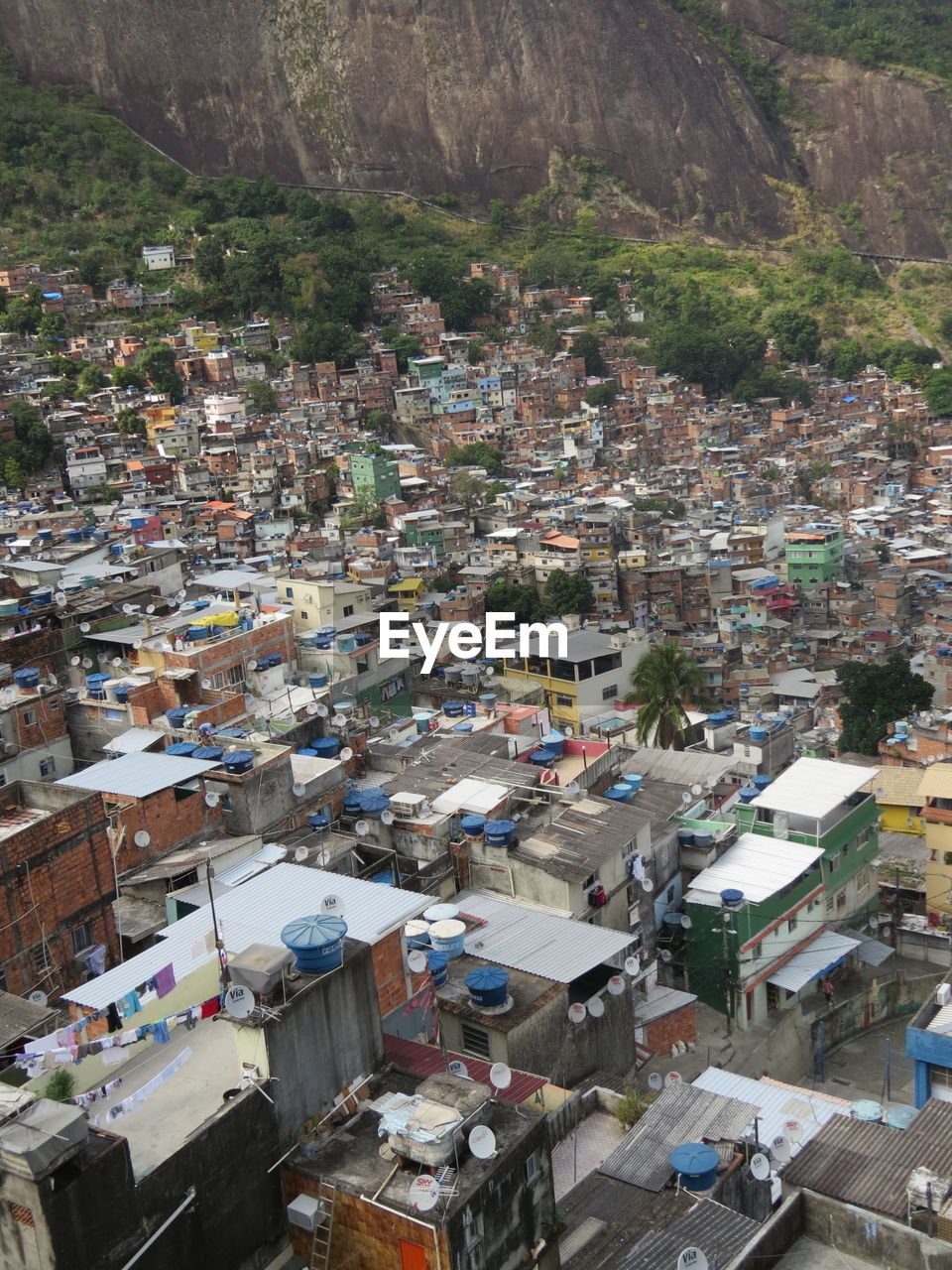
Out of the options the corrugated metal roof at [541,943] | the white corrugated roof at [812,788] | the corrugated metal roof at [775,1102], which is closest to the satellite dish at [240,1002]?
the corrugated metal roof at [541,943]

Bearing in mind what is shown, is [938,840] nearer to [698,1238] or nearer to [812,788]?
[812,788]

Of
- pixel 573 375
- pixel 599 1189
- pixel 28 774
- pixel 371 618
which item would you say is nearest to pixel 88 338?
pixel 573 375

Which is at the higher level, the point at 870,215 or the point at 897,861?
the point at 870,215

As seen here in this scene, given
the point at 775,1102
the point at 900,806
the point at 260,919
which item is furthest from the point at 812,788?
the point at 260,919

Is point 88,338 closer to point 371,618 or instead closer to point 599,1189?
point 371,618

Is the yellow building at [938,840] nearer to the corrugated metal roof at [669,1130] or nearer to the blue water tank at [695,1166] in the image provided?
the corrugated metal roof at [669,1130]
